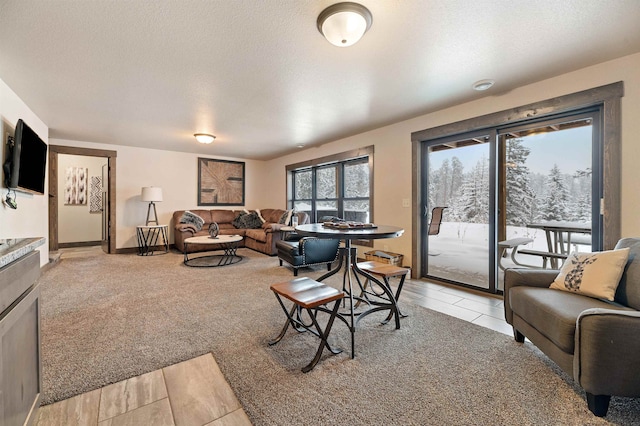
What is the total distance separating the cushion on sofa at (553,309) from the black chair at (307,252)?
7.70ft

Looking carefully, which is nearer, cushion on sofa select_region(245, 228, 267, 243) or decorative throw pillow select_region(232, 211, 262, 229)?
cushion on sofa select_region(245, 228, 267, 243)

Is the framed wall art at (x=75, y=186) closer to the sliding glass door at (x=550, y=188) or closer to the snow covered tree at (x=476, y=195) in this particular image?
the snow covered tree at (x=476, y=195)

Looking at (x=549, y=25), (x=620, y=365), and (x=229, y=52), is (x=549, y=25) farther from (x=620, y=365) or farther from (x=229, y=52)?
(x=229, y=52)

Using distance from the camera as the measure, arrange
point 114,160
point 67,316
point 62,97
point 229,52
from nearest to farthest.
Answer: point 229,52 → point 67,316 → point 62,97 → point 114,160

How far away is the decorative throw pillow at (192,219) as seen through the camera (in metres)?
5.98

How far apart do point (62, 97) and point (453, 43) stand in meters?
4.18

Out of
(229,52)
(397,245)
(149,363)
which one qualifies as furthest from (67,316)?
(397,245)

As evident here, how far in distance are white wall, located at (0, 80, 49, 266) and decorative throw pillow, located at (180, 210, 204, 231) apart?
2171 mm

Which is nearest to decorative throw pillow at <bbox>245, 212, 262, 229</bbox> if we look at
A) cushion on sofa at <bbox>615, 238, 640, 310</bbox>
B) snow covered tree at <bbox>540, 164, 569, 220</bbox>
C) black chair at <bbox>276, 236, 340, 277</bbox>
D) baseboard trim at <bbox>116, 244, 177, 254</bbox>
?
baseboard trim at <bbox>116, 244, 177, 254</bbox>

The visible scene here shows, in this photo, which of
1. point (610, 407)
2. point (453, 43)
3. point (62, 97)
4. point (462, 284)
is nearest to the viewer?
point (610, 407)

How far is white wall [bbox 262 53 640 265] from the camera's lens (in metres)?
2.25

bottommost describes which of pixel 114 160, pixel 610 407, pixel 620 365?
pixel 610 407

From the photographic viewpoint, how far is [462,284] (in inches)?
137

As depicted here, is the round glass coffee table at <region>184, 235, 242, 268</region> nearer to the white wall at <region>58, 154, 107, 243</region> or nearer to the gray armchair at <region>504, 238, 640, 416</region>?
the white wall at <region>58, 154, 107, 243</region>
